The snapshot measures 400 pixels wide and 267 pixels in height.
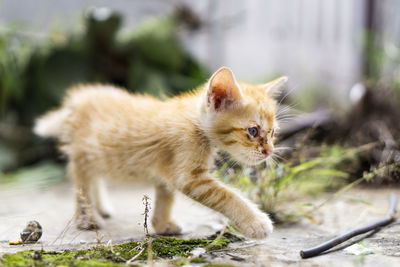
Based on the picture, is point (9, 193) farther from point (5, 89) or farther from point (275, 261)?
point (275, 261)

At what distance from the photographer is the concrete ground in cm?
135

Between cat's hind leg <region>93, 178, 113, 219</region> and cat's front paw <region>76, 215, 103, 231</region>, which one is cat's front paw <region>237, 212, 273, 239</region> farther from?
cat's hind leg <region>93, 178, 113, 219</region>

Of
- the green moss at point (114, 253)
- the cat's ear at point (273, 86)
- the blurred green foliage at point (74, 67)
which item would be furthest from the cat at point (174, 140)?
the blurred green foliage at point (74, 67)

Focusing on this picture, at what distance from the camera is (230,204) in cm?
149

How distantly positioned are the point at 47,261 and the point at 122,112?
821mm

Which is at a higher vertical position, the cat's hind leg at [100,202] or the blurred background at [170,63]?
the blurred background at [170,63]

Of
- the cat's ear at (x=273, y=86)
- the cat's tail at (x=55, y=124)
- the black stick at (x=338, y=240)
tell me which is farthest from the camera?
the cat's tail at (x=55, y=124)

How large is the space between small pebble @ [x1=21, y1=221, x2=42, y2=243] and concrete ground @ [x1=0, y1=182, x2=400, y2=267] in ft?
0.12

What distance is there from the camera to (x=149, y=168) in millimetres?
1734

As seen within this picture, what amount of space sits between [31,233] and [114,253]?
0.39 meters

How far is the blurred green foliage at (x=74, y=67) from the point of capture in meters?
3.47

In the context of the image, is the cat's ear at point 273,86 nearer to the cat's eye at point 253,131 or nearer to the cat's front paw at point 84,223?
the cat's eye at point 253,131

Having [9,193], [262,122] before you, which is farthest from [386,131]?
[9,193]

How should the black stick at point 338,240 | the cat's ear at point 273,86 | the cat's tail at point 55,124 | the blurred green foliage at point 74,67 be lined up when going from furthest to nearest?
the blurred green foliage at point 74,67 → the cat's tail at point 55,124 → the cat's ear at point 273,86 → the black stick at point 338,240
